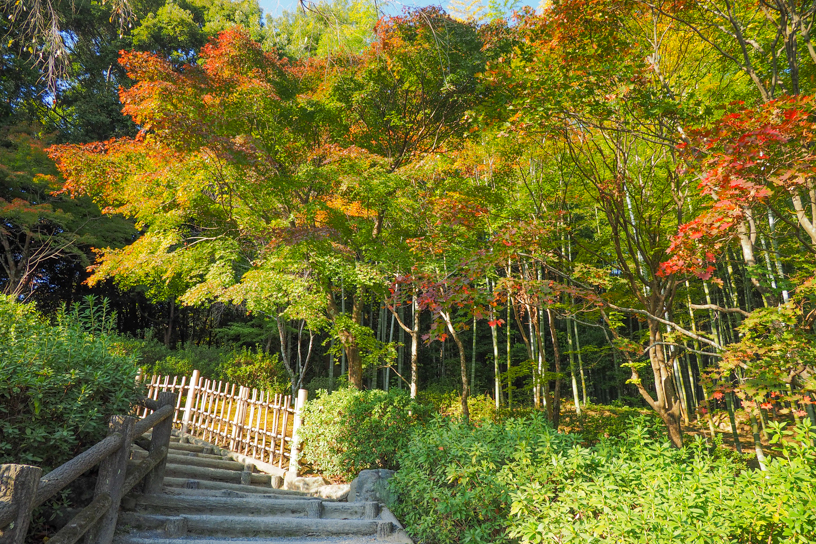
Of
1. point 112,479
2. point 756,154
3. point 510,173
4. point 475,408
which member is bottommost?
point 112,479

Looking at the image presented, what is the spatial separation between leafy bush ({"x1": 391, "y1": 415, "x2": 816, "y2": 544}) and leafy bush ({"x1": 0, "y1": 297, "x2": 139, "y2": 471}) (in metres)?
2.68

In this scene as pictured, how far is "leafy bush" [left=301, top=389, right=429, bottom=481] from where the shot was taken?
17.7 feet

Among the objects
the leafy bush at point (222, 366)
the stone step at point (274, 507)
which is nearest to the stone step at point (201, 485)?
the stone step at point (274, 507)

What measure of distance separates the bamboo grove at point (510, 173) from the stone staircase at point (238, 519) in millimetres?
2023

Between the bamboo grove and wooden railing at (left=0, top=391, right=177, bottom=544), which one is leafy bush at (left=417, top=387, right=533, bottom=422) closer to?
the bamboo grove

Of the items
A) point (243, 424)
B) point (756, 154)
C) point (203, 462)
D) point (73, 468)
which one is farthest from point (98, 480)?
point (756, 154)

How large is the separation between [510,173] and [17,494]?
912cm

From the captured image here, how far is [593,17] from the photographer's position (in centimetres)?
451

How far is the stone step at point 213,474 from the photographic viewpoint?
16.8 feet

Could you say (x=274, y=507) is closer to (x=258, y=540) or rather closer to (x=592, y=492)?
(x=258, y=540)

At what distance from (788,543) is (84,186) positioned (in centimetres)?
1105

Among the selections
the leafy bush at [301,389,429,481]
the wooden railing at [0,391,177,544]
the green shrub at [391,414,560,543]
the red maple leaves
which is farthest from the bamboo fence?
the red maple leaves

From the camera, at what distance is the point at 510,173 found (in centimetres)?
939

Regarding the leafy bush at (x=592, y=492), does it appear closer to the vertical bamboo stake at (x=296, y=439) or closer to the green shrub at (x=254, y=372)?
the vertical bamboo stake at (x=296, y=439)
